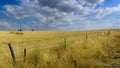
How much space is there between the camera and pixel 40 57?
10.1 m

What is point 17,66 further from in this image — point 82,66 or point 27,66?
point 82,66

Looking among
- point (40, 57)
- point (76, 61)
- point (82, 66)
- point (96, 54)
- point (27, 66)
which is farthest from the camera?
point (96, 54)

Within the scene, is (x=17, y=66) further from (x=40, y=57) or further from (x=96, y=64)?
(x=96, y=64)

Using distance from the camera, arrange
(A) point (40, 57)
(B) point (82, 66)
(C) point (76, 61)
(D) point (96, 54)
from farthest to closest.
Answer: (D) point (96, 54)
(A) point (40, 57)
(C) point (76, 61)
(B) point (82, 66)

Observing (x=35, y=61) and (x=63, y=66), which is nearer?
(x=63, y=66)

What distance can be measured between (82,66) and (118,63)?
2389 mm

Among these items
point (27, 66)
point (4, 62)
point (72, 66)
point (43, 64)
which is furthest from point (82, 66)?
point (4, 62)

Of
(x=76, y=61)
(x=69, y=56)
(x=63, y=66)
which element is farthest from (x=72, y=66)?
(x=69, y=56)

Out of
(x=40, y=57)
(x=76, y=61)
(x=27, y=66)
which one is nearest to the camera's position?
(x=27, y=66)

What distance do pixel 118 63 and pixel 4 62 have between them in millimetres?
4928

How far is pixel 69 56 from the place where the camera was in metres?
10.3

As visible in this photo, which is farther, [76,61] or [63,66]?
[76,61]

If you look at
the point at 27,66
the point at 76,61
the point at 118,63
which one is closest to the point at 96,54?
the point at 118,63

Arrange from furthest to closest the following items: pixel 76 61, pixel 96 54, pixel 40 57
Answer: pixel 96 54, pixel 40 57, pixel 76 61
